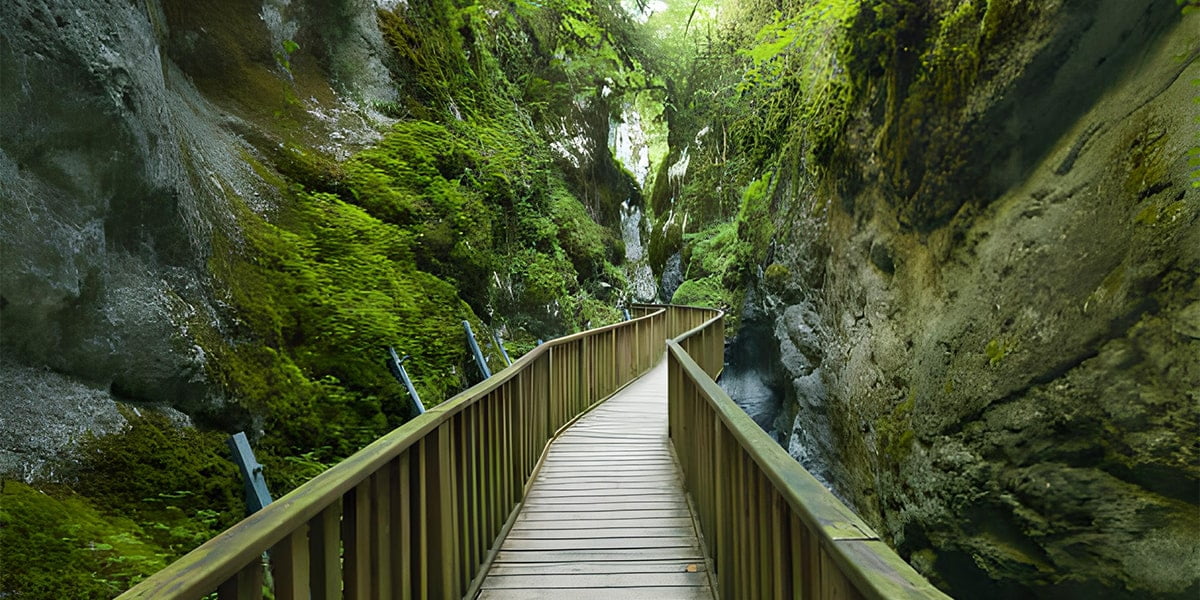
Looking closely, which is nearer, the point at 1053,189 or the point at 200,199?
the point at 1053,189

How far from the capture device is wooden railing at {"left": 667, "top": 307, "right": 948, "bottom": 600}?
4.41 ft

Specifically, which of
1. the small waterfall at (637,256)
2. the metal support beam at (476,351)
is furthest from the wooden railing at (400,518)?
the small waterfall at (637,256)

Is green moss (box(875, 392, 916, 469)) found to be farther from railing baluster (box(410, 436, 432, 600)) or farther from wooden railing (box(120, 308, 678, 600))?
railing baluster (box(410, 436, 432, 600))

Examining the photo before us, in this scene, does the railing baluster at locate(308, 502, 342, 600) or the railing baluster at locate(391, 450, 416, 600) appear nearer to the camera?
the railing baluster at locate(308, 502, 342, 600)

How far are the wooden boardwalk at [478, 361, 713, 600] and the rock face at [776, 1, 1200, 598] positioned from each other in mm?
2410

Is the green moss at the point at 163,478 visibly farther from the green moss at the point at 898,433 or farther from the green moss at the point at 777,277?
the green moss at the point at 777,277

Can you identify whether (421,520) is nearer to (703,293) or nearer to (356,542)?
(356,542)

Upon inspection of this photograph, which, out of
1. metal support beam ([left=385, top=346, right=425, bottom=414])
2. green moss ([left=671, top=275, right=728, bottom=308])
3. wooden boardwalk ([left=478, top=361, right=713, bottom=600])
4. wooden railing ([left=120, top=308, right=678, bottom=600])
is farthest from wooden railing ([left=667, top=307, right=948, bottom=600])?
green moss ([left=671, top=275, right=728, bottom=308])

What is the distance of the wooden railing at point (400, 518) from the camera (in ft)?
4.63

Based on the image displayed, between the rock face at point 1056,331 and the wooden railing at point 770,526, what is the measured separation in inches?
97.5

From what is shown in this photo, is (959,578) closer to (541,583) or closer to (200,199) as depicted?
(541,583)

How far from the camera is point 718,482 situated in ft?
10.6

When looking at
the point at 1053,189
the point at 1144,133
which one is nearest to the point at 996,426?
the point at 1053,189

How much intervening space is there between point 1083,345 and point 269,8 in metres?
12.1
